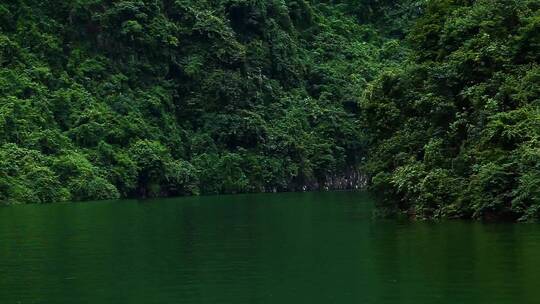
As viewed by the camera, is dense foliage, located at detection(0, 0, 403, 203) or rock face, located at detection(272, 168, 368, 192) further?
rock face, located at detection(272, 168, 368, 192)

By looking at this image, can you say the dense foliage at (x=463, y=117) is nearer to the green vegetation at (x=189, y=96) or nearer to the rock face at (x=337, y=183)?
the green vegetation at (x=189, y=96)

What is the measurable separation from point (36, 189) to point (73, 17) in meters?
28.4

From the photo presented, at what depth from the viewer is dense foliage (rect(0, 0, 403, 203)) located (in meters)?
97.8

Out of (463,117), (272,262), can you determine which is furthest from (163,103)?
(272,262)

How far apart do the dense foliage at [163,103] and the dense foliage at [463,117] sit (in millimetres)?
43596

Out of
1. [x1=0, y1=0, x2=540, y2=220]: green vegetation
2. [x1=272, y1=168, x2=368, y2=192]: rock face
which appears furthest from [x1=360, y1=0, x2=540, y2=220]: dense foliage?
[x1=272, y1=168, x2=368, y2=192]: rock face

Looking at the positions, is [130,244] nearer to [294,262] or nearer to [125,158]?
[294,262]

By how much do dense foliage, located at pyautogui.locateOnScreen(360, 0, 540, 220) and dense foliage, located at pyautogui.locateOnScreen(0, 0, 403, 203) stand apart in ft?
143

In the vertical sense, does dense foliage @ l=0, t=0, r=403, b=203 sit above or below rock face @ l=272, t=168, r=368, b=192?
above

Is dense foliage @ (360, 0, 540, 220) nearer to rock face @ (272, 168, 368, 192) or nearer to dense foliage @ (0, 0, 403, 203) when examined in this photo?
dense foliage @ (0, 0, 403, 203)

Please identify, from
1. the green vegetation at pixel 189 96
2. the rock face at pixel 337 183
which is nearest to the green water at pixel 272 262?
the green vegetation at pixel 189 96

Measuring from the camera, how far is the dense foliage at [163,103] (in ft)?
321

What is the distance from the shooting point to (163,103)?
374ft

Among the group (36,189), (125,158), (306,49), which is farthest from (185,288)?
(306,49)
